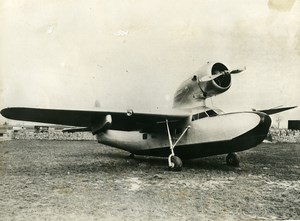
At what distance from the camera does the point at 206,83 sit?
9.61 m

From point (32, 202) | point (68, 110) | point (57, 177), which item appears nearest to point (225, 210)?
point (32, 202)

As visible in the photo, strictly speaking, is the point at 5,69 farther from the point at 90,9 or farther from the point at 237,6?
the point at 237,6

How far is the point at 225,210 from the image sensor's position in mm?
4914

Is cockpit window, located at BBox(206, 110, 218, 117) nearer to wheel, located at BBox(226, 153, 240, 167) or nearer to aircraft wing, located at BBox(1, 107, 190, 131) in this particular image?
aircraft wing, located at BBox(1, 107, 190, 131)

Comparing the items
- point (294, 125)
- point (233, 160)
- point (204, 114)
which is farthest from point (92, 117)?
point (294, 125)

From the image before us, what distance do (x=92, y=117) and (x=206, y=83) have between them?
3.80 metres

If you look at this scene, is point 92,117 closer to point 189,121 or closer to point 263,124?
point 189,121

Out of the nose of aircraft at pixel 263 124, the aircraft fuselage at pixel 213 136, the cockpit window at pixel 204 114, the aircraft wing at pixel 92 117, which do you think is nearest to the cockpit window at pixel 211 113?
the cockpit window at pixel 204 114

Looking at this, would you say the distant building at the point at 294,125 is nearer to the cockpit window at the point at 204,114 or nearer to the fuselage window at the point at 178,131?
the fuselage window at the point at 178,131

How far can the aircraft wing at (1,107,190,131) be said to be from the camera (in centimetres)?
788

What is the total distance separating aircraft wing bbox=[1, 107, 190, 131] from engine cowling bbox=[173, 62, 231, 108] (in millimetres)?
853

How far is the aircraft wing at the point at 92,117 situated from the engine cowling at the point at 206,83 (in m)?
0.85

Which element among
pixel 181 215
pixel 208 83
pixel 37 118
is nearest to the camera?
pixel 181 215

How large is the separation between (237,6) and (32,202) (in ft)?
25.6
